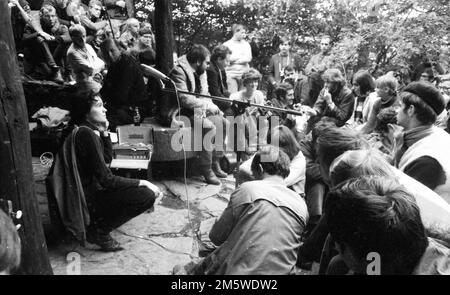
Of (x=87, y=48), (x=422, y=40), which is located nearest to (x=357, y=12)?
(x=422, y=40)

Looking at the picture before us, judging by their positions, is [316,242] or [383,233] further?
[316,242]

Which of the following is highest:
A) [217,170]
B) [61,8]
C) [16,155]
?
[61,8]

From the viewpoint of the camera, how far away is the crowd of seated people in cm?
154

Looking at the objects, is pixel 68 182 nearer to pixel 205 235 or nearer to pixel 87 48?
pixel 205 235

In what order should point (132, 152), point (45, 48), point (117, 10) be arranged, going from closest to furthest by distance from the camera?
point (132, 152) → point (45, 48) → point (117, 10)

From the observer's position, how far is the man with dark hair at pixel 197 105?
211 inches

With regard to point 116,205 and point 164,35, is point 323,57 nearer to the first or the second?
point 164,35

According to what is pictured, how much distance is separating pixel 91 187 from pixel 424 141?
2536mm

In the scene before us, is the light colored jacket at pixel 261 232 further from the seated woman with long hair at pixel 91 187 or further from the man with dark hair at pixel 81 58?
the man with dark hair at pixel 81 58

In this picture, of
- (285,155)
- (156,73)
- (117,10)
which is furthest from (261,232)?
(117,10)

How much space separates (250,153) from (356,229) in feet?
15.5

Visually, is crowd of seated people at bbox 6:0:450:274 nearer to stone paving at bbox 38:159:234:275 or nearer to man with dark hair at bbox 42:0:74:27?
man with dark hair at bbox 42:0:74:27

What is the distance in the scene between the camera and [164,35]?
568 cm
